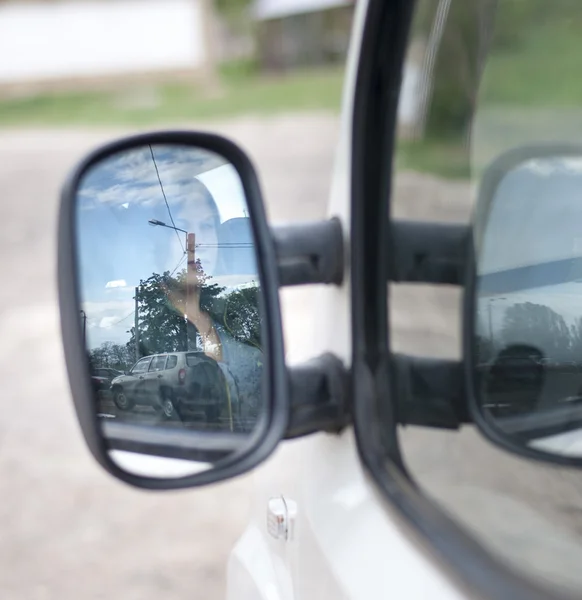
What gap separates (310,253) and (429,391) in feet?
0.90

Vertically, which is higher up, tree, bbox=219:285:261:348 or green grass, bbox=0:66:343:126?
green grass, bbox=0:66:343:126

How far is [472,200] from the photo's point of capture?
133cm

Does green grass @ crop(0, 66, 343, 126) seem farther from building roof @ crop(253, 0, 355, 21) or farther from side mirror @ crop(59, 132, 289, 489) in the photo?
side mirror @ crop(59, 132, 289, 489)

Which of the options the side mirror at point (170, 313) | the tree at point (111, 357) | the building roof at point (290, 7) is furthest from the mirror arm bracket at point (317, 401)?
the building roof at point (290, 7)

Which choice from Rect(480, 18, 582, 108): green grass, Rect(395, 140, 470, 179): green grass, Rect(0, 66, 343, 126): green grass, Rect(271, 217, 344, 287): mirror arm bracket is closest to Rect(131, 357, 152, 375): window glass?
Rect(271, 217, 344, 287): mirror arm bracket

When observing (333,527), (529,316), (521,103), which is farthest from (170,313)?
(521,103)

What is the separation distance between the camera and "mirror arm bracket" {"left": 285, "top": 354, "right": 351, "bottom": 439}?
128 centimetres

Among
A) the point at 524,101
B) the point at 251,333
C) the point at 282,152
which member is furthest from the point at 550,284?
the point at 282,152

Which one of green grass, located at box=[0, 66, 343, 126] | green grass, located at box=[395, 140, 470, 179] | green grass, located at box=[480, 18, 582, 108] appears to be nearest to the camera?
green grass, located at box=[395, 140, 470, 179]

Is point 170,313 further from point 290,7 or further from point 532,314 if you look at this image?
point 290,7

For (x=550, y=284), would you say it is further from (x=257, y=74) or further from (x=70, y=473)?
(x=257, y=74)

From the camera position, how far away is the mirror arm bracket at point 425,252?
4.18 ft

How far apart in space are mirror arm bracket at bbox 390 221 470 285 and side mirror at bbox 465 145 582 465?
45mm

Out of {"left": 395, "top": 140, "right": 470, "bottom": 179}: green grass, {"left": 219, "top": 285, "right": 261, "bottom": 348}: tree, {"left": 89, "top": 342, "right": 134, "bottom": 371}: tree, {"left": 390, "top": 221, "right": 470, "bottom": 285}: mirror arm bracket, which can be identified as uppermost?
{"left": 395, "top": 140, "right": 470, "bottom": 179}: green grass
